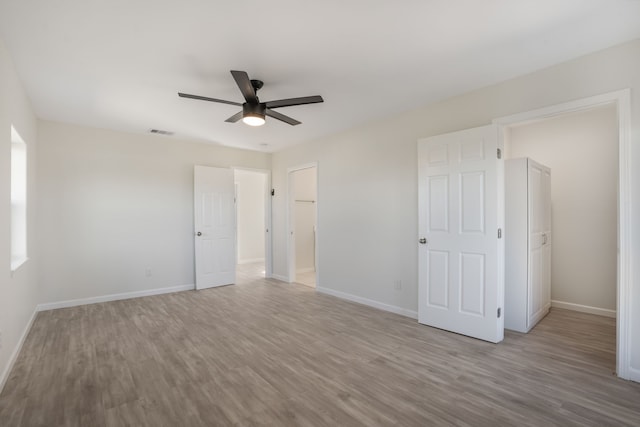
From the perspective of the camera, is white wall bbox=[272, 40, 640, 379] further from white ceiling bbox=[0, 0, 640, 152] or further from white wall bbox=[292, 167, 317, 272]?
white wall bbox=[292, 167, 317, 272]

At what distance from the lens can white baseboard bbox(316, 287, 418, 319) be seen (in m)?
3.83

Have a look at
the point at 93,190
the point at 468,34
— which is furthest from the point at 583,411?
the point at 93,190

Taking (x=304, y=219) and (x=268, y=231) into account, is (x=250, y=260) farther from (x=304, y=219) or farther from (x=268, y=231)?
(x=304, y=219)

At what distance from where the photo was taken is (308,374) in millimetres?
2457

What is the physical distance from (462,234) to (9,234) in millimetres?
4143

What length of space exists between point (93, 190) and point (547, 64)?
18.6 ft

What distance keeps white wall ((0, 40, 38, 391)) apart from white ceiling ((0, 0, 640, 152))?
0.22 meters

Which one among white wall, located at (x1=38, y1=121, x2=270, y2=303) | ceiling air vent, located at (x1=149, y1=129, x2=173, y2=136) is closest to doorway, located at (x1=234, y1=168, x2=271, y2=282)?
white wall, located at (x1=38, y1=121, x2=270, y2=303)

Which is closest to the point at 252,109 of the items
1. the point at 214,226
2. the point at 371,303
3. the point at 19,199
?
the point at 19,199

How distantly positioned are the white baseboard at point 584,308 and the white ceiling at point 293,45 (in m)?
3.12

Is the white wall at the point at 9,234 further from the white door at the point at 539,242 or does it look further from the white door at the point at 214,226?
the white door at the point at 539,242

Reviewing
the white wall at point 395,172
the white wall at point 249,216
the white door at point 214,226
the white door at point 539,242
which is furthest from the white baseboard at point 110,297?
the white door at point 539,242

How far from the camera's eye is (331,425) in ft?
6.09

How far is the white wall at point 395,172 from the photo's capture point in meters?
2.42
